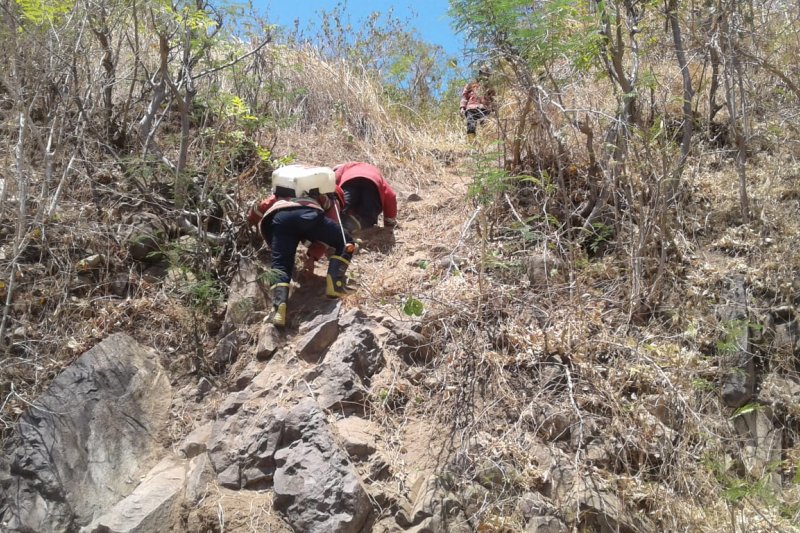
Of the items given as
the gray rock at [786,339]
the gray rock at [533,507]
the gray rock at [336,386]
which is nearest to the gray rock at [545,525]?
the gray rock at [533,507]

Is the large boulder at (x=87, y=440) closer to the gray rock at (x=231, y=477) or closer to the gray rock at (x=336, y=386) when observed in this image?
the gray rock at (x=231, y=477)

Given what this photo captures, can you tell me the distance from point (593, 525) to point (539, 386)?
80 centimetres

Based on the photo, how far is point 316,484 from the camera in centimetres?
339

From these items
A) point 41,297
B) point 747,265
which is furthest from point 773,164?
point 41,297

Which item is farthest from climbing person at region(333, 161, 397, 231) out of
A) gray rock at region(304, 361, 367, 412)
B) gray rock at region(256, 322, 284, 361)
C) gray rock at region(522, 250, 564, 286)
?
gray rock at region(304, 361, 367, 412)

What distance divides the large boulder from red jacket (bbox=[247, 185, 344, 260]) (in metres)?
1.23

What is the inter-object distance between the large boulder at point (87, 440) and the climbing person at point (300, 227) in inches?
35.9

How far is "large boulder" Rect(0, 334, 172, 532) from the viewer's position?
12.0 feet

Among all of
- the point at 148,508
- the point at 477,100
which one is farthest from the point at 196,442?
the point at 477,100

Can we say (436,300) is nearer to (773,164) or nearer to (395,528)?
(395,528)

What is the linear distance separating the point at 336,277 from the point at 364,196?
122 cm

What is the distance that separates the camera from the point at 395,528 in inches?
131

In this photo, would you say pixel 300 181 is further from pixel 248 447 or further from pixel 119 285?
pixel 248 447

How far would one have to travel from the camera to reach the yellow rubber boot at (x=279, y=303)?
14.5 ft
